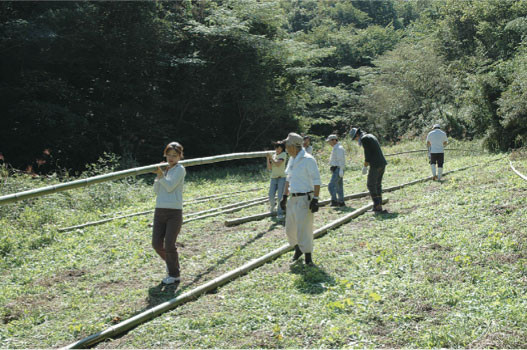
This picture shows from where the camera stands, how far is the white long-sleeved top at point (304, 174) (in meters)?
7.42

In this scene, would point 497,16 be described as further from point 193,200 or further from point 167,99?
point 193,200

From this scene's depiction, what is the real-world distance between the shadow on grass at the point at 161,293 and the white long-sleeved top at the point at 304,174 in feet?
7.78

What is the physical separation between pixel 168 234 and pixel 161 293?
2.75 feet

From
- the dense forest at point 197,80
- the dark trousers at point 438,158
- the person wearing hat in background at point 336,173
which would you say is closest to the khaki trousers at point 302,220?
the person wearing hat in background at point 336,173

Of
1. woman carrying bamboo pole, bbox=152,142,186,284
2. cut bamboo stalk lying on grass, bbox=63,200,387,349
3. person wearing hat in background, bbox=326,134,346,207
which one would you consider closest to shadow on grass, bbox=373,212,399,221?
person wearing hat in background, bbox=326,134,346,207

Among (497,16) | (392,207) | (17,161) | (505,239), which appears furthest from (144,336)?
(497,16)

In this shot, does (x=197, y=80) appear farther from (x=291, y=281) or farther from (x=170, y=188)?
(x=291, y=281)

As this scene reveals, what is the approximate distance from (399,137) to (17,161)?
26.6 m

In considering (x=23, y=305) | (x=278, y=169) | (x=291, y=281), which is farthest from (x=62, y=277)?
(x=278, y=169)

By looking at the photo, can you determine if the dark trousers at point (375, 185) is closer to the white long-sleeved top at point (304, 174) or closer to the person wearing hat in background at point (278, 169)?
the person wearing hat in background at point (278, 169)

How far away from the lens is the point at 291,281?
686cm

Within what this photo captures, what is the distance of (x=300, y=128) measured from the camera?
31.3 metres

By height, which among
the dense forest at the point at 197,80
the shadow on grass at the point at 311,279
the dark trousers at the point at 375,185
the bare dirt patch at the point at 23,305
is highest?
the dense forest at the point at 197,80

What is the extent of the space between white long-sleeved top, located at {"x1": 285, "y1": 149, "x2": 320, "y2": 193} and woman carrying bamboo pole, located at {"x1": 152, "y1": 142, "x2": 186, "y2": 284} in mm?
1791
